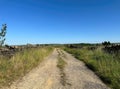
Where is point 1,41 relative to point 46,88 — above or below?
above

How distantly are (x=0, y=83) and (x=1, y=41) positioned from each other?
29489 millimetres

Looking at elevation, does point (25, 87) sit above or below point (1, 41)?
below

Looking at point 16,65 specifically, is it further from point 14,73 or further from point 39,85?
point 39,85

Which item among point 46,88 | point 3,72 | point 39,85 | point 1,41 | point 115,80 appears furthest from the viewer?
point 1,41

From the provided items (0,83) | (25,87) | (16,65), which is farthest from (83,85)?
(16,65)

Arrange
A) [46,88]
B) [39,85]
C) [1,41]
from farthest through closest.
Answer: [1,41]
[39,85]
[46,88]

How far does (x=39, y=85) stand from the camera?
9.84 metres

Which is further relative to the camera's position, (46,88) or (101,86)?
(101,86)

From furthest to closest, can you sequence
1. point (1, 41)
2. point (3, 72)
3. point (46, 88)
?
point (1, 41)
point (3, 72)
point (46, 88)

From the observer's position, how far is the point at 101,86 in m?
10.0

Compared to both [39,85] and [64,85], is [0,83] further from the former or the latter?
[64,85]

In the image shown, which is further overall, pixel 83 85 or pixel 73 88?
pixel 83 85

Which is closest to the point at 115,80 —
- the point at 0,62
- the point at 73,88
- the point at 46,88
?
the point at 73,88

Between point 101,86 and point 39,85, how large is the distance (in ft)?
9.78
